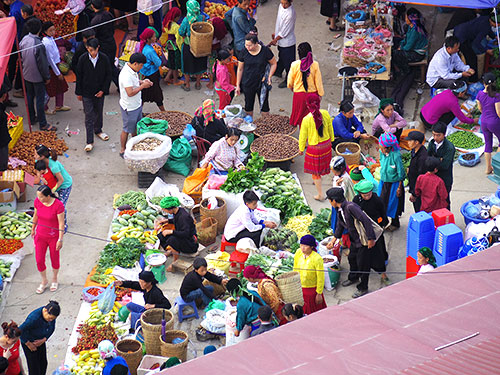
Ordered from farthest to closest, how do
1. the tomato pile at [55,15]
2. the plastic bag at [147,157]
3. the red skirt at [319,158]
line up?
the tomato pile at [55,15] → the plastic bag at [147,157] → the red skirt at [319,158]

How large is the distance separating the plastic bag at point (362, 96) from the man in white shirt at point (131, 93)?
3186 mm

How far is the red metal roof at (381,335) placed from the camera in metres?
6.19

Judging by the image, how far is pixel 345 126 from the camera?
462 inches

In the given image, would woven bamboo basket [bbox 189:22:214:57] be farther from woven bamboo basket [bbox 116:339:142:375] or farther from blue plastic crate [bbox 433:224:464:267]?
woven bamboo basket [bbox 116:339:142:375]

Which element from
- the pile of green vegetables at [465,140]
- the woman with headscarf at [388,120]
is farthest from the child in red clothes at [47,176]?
the pile of green vegetables at [465,140]

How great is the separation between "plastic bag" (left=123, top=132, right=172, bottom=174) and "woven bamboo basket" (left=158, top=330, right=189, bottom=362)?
3.41 metres

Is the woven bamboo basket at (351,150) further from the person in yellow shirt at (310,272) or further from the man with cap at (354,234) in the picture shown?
the person in yellow shirt at (310,272)

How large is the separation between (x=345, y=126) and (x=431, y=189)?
2174 millimetres

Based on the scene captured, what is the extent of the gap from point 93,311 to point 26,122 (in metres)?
4.75

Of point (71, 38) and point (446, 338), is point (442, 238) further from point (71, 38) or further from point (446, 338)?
point (71, 38)

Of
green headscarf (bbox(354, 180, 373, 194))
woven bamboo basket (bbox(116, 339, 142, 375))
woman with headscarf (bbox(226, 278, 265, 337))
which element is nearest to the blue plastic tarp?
green headscarf (bbox(354, 180, 373, 194))

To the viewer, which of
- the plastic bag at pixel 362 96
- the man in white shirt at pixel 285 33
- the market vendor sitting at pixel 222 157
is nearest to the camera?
the market vendor sitting at pixel 222 157

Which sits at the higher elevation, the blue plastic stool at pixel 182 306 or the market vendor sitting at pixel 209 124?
the market vendor sitting at pixel 209 124

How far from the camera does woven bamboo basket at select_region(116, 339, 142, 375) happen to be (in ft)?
27.9
